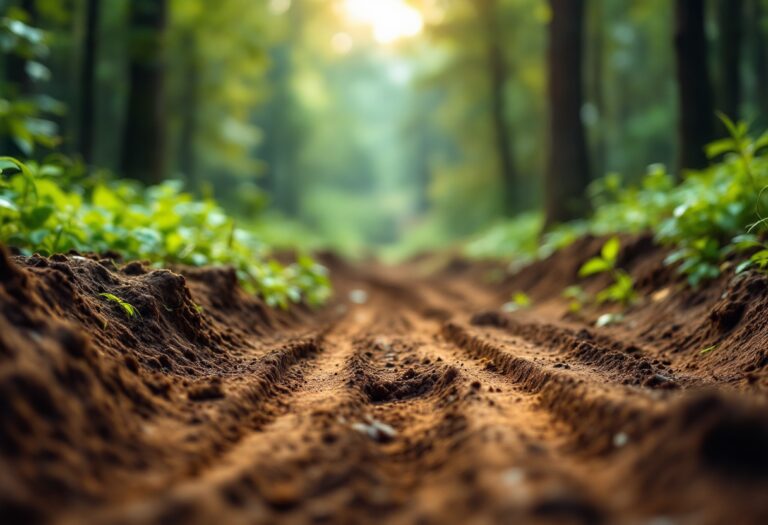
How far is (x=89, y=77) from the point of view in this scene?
938cm

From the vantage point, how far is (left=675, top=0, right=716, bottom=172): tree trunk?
24.5 feet

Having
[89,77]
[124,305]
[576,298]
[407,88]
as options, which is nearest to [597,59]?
[407,88]

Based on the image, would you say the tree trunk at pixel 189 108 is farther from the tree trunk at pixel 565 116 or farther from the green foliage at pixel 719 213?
the green foliage at pixel 719 213

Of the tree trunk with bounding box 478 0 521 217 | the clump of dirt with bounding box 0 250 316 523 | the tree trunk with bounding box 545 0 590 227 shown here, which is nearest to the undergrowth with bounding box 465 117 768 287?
the tree trunk with bounding box 545 0 590 227

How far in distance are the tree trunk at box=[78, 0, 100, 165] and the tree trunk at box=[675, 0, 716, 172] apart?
29.4ft

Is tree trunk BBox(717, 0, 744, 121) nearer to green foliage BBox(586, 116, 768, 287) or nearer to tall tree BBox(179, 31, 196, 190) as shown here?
green foliage BBox(586, 116, 768, 287)

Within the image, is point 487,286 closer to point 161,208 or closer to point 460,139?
point 161,208

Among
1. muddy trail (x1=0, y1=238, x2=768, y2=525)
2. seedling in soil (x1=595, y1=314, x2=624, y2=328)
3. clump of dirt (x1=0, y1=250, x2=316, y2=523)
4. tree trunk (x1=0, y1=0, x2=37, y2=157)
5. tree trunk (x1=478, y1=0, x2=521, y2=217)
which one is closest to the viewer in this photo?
muddy trail (x1=0, y1=238, x2=768, y2=525)

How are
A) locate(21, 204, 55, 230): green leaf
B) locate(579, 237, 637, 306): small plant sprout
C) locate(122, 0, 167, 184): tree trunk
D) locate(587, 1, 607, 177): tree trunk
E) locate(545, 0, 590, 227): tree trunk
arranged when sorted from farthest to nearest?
locate(587, 1, 607, 177): tree trunk, locate(545, 0, 590, 227): tree trunk, locate(122, 0, 167, 184): tree trunk, locate(579, 237, 637, 306): small plant sprout, locate(21, 204, 55, 230): green leaf

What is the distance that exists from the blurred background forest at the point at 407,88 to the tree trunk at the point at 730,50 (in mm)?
29

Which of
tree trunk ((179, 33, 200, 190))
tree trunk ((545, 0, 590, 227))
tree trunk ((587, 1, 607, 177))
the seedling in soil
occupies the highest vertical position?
tree trunk ((179, 33, 200, 190))

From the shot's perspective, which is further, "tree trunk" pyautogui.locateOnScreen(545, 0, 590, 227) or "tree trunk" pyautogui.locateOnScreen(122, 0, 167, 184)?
"tree trunk" pyautogui.locateOnScreen(545, 0, 590, 227)

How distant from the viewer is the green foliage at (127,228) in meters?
4.14

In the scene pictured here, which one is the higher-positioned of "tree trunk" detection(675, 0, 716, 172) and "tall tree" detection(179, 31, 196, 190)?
"tall tree" detection(179, 31, 196, 190)
